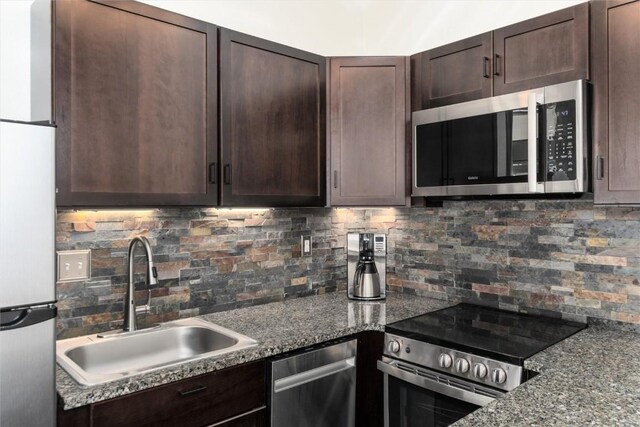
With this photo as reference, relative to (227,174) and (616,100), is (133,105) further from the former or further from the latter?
(616,100)

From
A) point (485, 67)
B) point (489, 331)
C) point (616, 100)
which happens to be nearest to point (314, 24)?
point (485, 67)

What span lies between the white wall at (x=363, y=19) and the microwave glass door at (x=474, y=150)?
690 millimetres

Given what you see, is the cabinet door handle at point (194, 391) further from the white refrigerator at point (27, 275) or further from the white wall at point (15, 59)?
the white wall at point (15, 59)

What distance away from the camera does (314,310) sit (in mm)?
2457

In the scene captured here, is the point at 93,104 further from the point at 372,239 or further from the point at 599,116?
the point at 599,116

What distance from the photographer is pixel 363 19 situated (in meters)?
3.14

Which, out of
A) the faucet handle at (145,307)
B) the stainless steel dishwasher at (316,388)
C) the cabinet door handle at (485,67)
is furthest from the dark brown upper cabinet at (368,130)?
the faucet handle at (145,307)

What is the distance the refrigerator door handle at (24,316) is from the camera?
3.95 ft

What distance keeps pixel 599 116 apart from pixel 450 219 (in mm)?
964

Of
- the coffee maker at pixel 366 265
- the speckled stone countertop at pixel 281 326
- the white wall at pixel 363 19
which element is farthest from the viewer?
the coffee maker at pixel 366 265

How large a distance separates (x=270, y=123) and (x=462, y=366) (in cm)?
135

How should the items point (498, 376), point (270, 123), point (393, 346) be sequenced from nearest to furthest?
point (498, 376) → point (393, 346) → point (270, 123)

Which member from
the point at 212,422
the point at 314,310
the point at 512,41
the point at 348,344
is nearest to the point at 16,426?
the point at 212,422

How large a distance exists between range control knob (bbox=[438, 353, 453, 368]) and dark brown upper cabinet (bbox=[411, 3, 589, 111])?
1.17 meters
